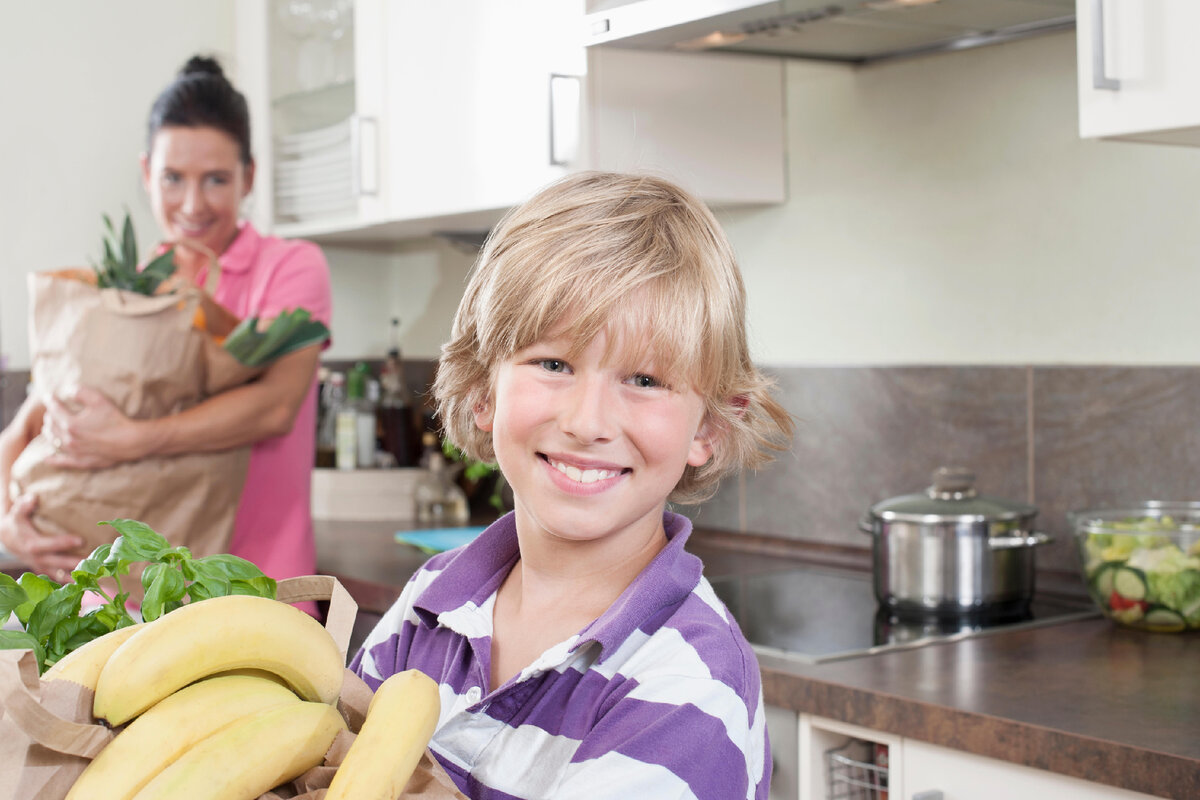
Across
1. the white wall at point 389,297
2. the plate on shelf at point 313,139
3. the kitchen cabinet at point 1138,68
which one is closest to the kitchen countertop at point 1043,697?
the kitchen cabinet at point 1138,68

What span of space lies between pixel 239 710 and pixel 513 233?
373 mm

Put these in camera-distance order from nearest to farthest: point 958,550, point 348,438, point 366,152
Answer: point 958,550, point 366,152, point 348,438

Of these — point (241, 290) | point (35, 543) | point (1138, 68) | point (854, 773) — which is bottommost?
point (854, 773)

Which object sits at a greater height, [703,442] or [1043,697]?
[703,442]

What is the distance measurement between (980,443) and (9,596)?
1507 millimetres

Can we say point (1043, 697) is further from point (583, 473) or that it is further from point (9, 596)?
point (9, 596)

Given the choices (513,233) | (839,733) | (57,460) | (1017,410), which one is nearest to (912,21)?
(1017,410)

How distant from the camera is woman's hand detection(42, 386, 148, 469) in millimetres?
1605

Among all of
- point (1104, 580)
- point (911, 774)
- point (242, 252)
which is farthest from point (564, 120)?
point (911, 774)

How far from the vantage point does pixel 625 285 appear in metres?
0.76

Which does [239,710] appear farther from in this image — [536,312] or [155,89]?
[155,89]

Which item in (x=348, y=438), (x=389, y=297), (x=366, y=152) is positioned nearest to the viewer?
(x=366, y=152)

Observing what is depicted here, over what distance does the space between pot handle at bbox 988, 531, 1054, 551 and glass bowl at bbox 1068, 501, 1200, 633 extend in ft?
0.16

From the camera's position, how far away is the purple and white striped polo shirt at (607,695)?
0.65m
